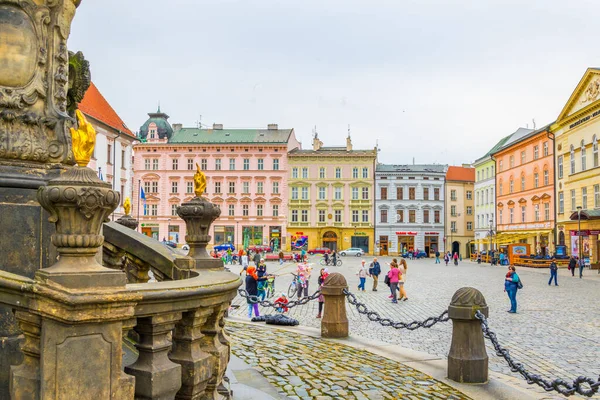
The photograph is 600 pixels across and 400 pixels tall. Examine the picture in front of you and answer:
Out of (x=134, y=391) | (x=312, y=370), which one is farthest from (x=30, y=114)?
(x=312, y=370)

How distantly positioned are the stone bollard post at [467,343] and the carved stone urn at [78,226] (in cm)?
531

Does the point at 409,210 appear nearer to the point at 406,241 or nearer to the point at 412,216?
the point at 412,216

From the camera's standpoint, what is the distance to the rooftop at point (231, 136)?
7081 centimetres

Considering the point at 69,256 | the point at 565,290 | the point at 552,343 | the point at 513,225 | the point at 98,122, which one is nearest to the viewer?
the point at 69,256

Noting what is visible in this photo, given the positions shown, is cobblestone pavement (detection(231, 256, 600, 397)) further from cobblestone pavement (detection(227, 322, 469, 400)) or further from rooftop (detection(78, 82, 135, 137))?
rooftop (detection(78, 82, 135, 137))

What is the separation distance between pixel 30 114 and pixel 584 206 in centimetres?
4426

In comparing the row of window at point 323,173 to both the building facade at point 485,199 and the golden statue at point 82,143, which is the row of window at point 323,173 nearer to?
the building facade at point 485,199

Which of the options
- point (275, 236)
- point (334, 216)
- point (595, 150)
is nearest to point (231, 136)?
point (275, 236)

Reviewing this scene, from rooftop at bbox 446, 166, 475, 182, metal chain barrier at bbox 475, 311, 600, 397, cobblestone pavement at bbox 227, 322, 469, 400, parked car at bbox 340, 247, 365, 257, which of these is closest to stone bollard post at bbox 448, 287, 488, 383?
metal chain barrier at bbox 475, 311, 600, 397

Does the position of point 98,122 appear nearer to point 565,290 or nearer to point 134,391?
point 565,290

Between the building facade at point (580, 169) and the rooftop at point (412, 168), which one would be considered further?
the rooftop at point (412, 168)

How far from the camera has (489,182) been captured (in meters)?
66.2

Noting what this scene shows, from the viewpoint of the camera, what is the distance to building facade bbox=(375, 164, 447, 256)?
7094 cm

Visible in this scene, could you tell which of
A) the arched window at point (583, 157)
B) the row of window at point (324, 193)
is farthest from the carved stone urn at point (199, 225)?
the row of window at point (324, 193)
